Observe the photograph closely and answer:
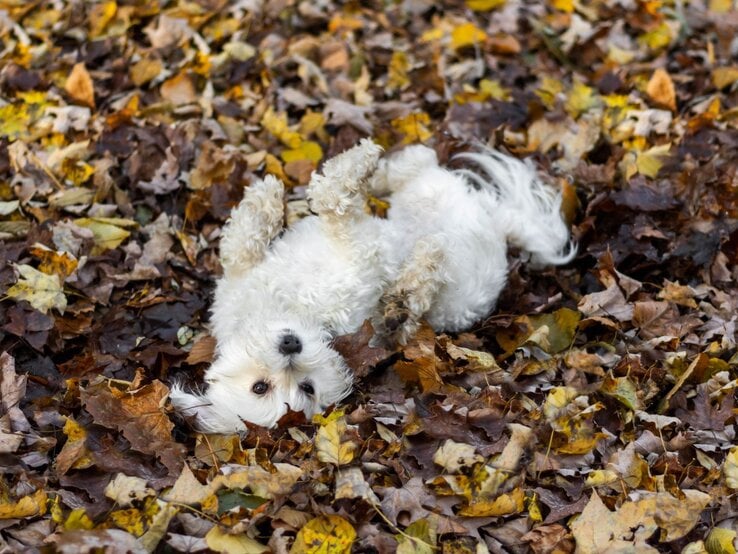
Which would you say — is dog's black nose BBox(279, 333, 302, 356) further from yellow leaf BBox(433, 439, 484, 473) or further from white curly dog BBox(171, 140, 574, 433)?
yellow leaf BBox(433, 439, 484, 473)

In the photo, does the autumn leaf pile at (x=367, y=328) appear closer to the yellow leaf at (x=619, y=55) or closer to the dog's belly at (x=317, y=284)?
the yellow leaf at (x=619, y=55)

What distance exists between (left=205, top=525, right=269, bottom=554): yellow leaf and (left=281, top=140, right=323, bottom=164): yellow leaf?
10.2 ft

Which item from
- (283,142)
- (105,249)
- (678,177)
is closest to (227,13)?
(283,142)

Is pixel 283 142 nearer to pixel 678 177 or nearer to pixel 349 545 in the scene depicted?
pixel 678 177

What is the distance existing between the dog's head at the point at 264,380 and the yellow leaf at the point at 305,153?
198 centimetres

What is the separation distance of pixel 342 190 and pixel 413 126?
74.1 inches

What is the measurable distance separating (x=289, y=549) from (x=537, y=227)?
2.66 m

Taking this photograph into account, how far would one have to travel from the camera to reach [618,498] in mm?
3695

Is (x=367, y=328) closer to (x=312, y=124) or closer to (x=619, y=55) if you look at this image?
(x=312, y=124)

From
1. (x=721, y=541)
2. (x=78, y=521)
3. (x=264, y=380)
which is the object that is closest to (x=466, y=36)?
(x=264, y=380)

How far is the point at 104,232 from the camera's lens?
5.27m

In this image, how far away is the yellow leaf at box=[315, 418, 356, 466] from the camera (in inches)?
150

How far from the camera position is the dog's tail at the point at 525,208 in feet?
16.8

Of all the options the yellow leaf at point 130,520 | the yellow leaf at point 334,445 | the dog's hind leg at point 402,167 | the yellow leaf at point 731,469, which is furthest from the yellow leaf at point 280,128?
the yellow leaf at point 731,469
